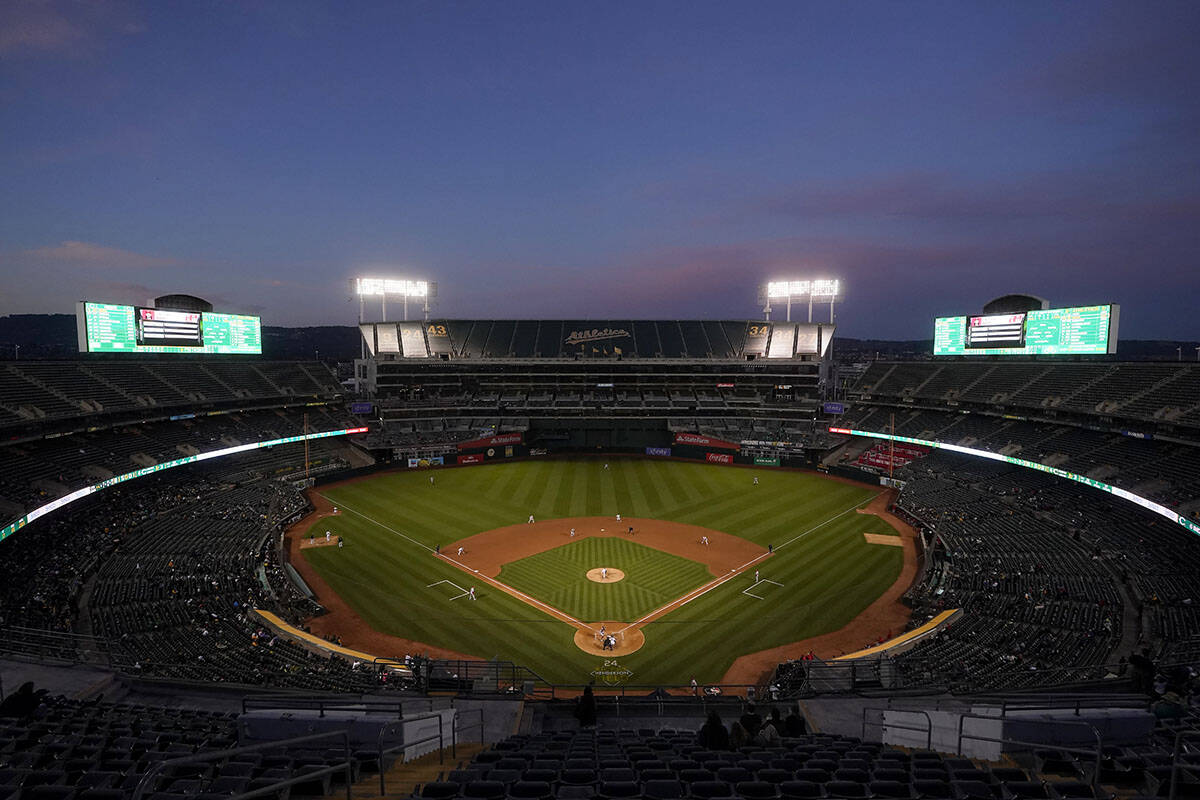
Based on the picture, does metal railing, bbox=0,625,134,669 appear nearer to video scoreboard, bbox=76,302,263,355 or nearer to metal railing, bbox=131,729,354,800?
metal railing, bbox=131,729,354,800

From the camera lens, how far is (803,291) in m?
71.1

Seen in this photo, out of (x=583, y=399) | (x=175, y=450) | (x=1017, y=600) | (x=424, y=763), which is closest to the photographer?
(x=424, y=763)

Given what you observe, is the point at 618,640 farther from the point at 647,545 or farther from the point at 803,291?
the point at 803,291

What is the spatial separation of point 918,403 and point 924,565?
3176 cm

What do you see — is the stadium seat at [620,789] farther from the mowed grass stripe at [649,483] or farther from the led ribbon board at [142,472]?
the mowed grass stripe at [649,483]

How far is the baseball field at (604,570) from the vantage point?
82.2 ft

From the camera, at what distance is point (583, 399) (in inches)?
2798

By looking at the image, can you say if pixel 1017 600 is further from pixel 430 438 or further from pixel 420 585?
pixel 430 438

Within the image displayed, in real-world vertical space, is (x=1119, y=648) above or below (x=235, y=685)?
below

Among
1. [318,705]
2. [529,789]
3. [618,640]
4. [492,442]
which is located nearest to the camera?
[529,789]

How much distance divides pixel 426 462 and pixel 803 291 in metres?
50.1

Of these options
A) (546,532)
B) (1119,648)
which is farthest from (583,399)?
(1119,648)

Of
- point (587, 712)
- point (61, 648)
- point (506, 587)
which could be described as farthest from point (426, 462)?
point (587, 712)

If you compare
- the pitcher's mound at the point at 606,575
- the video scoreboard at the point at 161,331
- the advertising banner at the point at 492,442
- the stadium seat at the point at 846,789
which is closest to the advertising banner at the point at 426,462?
the advertising banner at the point at 492,442
